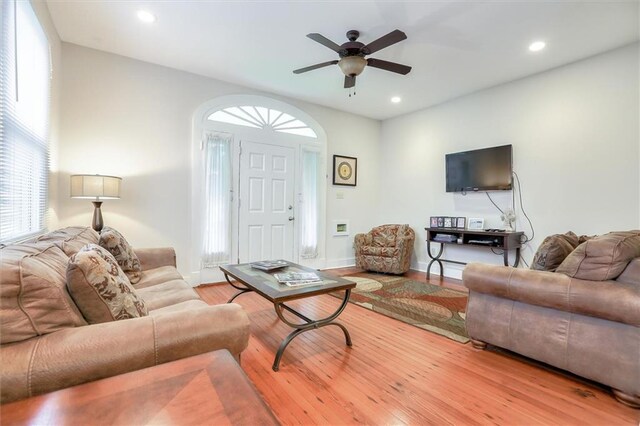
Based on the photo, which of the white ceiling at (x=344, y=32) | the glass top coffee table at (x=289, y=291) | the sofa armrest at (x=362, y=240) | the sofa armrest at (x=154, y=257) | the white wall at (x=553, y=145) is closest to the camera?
the glass top coffee table at (x=289, y=291)

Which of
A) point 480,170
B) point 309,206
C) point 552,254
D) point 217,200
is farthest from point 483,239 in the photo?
point 217,200

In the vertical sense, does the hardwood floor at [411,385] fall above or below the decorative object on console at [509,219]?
below

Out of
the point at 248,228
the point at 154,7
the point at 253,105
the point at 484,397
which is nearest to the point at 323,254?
the point at 248,228

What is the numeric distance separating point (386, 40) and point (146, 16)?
7.11 feet

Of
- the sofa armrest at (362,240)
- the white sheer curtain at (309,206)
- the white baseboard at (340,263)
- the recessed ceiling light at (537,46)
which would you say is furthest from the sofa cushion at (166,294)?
the recessed ceiling light at (537,46)

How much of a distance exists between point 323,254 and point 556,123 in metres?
3.68

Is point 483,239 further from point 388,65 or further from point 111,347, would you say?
point 111,347

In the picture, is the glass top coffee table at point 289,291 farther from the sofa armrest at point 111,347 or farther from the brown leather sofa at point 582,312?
the brown leather sofa at point 582,312

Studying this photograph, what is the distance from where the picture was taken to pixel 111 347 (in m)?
0.98

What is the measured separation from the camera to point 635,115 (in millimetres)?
3016

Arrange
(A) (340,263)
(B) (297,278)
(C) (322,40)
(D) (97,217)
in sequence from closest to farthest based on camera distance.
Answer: (B) (297,278) < (C) (322,40) < (D) (97,217) < (A) (340,263)

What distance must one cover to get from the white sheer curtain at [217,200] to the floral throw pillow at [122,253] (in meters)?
1.51

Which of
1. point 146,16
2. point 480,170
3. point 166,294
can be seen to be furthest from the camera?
point 480,170

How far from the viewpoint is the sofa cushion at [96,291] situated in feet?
3.71
